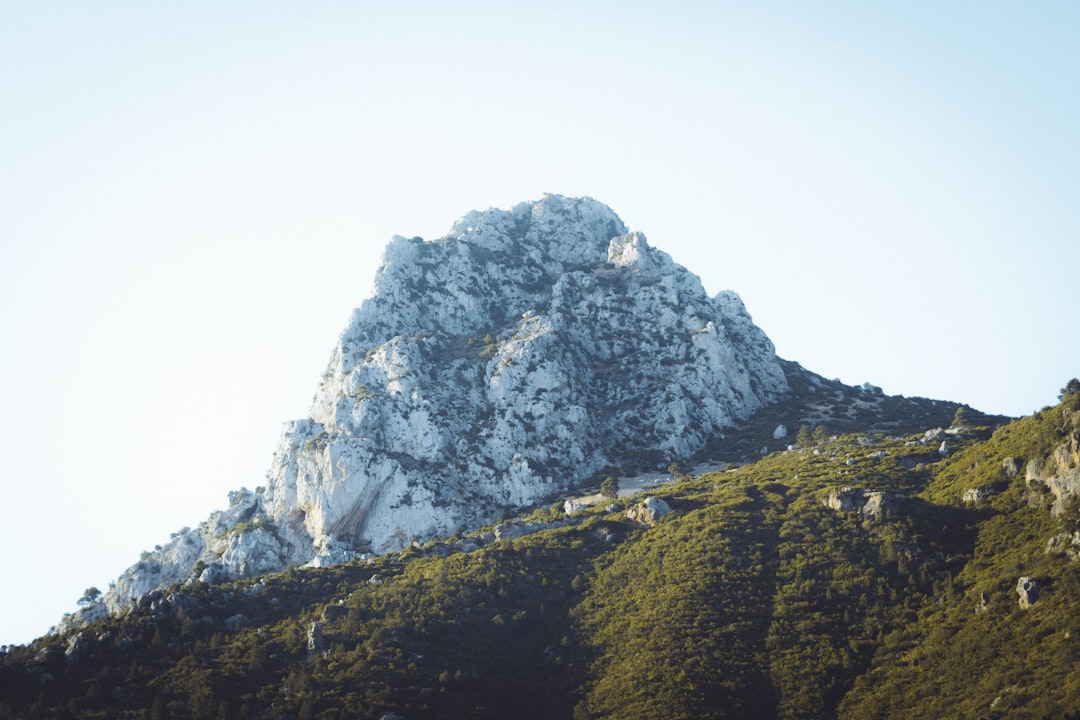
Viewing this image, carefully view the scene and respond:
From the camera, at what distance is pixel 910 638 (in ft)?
258

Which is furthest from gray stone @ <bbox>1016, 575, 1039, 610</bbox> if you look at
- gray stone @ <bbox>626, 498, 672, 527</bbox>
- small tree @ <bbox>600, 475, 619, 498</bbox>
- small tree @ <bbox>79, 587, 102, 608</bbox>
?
small tree @ <bbox>79, 587, 102, 608</bbox>

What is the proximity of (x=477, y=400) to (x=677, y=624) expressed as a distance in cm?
7655

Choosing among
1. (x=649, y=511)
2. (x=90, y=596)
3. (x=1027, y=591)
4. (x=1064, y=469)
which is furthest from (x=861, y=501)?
(x=90, y=596)

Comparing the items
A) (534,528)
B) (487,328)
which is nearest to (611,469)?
(534,528)

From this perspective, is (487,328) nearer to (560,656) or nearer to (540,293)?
(540,293)

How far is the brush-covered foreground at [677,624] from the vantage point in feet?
240

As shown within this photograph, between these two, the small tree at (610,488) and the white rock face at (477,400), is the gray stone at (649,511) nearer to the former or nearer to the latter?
the small tree at (610,488)

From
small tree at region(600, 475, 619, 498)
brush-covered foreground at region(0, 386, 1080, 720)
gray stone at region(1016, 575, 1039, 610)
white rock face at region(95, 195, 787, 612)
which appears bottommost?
gray stone at region(1016, 575, 1039, 610)

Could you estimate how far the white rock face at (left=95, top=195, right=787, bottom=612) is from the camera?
451 feet

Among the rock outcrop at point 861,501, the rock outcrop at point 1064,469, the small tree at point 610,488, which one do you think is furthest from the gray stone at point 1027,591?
the small tree at point 610,488

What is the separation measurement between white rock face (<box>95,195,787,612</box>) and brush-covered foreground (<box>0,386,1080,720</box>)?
86.6 ft

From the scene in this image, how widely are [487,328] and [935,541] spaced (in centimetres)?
10472

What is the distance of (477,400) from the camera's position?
511 feet

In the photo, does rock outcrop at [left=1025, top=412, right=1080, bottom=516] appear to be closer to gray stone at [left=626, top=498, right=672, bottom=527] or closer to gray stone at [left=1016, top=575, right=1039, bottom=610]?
gray stone at [left=1016, top=575, right=1039, bottom=610]
